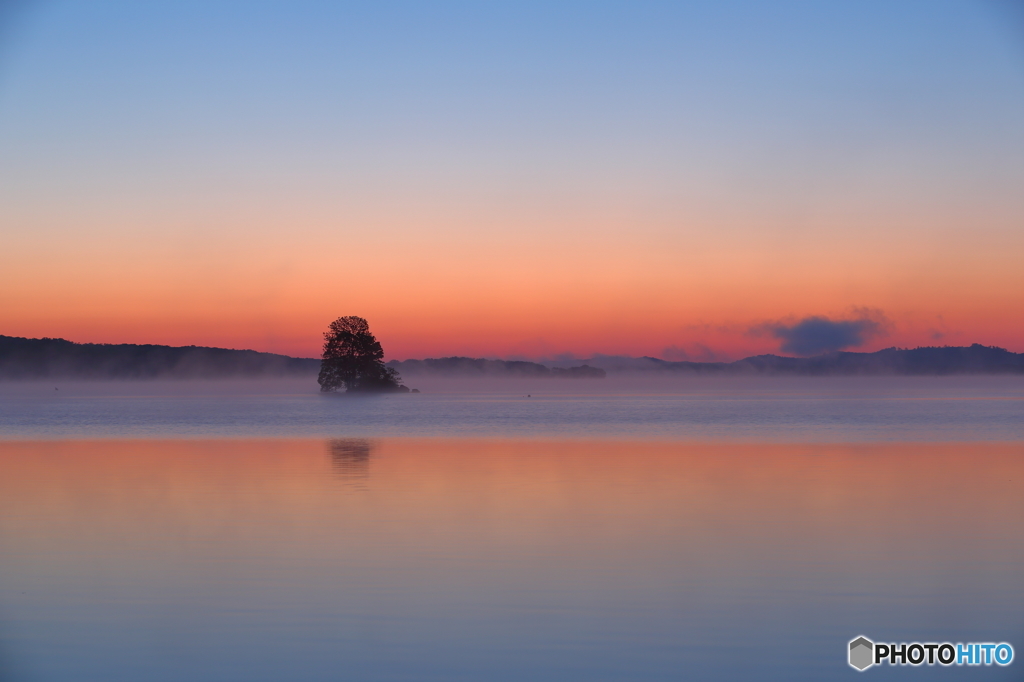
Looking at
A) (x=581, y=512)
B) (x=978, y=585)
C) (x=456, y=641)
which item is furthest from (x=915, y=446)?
(x=456, y=641)

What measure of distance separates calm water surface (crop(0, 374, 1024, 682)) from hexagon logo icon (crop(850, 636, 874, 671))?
0.13 meters

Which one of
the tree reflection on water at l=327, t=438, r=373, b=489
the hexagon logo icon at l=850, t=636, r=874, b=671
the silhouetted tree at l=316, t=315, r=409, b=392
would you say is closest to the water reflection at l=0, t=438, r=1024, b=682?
the hexagon logo icon at l=850, t=636, r=874, b=671

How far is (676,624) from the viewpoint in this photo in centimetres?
1045

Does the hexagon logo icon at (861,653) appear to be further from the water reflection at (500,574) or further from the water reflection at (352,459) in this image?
the water reflection at (352,459)

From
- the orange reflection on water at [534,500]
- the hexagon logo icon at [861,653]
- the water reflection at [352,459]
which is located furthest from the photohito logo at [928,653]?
the water reflection at [352,459]

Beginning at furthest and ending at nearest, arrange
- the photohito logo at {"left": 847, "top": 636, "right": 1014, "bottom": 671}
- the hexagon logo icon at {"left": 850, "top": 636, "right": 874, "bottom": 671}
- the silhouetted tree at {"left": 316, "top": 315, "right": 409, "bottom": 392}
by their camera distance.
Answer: the silhouetted tree at {"left": 316, "top": 315, "right": 409, "bottom": 392}
the photohito logo at {"left": 847, "top": 636, "right": 1014, "bottom": 671}
the hexagon logo icon at {"left": 850, "top": 636, "right": 874, "bottom": 671}

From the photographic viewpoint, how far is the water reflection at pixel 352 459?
77.5ft

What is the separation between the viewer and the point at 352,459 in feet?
95.1

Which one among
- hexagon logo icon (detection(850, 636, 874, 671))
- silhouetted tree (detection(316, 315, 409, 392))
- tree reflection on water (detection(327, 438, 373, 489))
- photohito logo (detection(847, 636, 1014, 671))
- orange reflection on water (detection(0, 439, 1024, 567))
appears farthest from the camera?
silhouetted tree (detection(316, 315, 409, 392))

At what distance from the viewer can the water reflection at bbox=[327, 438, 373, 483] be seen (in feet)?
77.5

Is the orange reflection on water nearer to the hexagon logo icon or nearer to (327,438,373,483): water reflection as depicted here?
(327,438,373,483): water reflection

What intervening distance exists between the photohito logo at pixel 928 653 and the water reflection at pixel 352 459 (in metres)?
14.4

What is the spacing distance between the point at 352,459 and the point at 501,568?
16.8m

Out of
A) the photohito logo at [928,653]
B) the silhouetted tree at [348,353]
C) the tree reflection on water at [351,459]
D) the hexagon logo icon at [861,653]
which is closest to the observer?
the hexagon logo icon at [861,653]
